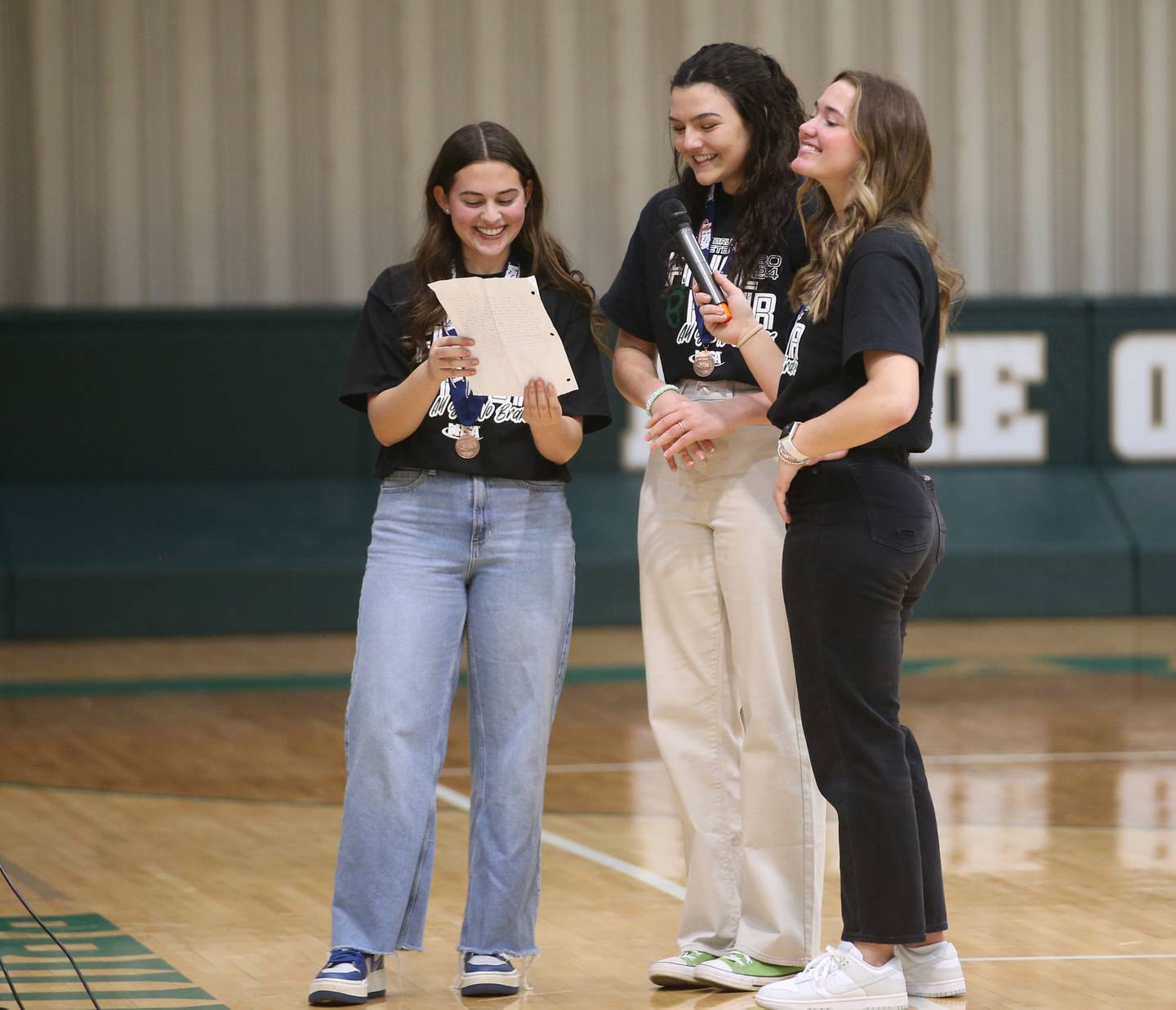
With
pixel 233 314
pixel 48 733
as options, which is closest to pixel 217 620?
pixel 233 314

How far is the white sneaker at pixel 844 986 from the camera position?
323 cm

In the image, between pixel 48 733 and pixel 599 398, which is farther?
pixel 48 733

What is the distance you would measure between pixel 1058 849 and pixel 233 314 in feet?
20.6

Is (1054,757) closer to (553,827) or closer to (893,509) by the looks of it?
(553,827)

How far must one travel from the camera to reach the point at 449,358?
3.38 m

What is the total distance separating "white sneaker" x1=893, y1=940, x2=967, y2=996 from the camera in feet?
11.1

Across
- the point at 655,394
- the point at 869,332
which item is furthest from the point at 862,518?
the point at 655,394

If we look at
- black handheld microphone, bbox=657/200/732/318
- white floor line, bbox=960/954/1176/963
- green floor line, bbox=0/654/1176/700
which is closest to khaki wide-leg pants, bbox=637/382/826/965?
black handheld microphone, bbox=657/200/732/318

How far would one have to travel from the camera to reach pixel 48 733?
6793 millimetres

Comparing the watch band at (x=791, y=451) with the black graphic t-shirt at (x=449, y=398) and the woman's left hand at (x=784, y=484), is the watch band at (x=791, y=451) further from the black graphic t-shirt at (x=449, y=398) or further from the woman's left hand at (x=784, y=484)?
the black graphic t-shirt at (x=449, y=398)

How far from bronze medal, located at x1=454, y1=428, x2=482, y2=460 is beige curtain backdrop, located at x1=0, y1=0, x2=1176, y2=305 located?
7.08 meters

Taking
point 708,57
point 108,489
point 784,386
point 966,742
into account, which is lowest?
point 966,742

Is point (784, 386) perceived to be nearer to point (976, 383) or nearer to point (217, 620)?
point (217, 620)

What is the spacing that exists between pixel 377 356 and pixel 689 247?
2.10ft
